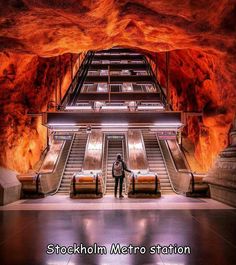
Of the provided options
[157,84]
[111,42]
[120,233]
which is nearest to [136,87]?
[157,84]

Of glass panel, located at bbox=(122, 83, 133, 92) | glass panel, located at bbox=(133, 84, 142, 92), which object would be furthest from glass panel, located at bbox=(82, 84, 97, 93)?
glass panel, located at bbox=(133, 84, 142, 92)

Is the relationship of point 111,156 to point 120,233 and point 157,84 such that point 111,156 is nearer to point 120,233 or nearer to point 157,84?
point 157,84

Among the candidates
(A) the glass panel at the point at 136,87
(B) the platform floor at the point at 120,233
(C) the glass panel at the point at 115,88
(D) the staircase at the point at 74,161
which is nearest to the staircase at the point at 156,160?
(D) the staircase at the point at 74,161

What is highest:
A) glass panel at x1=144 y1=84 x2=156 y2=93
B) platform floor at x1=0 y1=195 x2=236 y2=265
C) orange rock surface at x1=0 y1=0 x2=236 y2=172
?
glass panel at x1=144 y1=84 x2=156 y2=93

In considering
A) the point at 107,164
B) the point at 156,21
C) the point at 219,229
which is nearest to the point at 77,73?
the point at 107,164

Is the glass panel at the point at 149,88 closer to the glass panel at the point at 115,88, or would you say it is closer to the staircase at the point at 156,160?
the glass panel at the point at 115,88

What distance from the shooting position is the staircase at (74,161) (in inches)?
529

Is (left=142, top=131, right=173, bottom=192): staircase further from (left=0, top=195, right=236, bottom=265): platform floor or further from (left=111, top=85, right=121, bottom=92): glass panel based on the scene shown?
(left=0, top=195, right=236, bottom=265): platform floor

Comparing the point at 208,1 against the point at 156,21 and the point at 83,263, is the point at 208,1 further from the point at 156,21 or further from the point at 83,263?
the point at 83,263

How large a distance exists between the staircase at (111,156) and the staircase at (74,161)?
4.42 feet

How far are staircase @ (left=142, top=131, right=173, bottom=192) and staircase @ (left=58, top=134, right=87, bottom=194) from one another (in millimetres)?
3473

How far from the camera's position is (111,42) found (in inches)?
374

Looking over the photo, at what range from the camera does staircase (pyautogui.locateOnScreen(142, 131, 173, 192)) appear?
13.5 m

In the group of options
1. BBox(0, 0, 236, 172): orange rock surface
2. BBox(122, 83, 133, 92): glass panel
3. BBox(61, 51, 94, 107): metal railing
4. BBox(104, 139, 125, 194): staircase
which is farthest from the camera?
BBox(122, 83, 133, 92): glass panel
